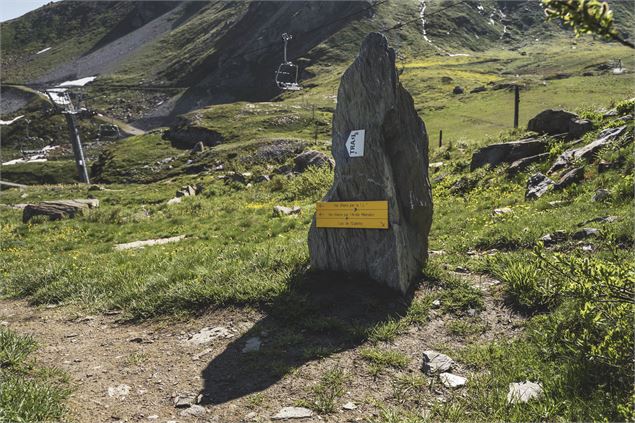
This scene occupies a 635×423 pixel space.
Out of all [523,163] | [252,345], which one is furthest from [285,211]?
[252,345]

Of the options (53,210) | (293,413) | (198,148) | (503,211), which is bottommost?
(198,148)

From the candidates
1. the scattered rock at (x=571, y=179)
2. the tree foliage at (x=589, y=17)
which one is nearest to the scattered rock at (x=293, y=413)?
the tree foliage at (x=589, y=17)

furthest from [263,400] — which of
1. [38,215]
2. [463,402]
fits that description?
[38,215]

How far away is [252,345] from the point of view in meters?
7.07

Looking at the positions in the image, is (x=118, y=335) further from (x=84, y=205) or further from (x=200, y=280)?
(x=84, y=205)

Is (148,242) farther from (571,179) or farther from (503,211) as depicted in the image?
(571,179)

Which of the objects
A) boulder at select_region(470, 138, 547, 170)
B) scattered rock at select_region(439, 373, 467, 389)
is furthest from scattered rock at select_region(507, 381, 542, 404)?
boulder at select_region(470, 138, 547, 170)

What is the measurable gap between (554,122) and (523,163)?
4.68 m

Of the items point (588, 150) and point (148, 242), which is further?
point (148, 242)

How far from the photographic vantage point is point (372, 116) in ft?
28.1

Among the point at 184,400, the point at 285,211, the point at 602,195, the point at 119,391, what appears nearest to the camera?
the point at 184,400

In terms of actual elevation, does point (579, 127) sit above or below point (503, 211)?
above

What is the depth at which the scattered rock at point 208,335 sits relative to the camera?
7.38 m

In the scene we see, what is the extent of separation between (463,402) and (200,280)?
582 centimetres
